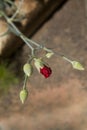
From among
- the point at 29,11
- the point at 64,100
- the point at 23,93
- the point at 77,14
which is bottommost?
the point at 64,100

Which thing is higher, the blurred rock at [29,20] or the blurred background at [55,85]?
the blurred rock at [29,20]

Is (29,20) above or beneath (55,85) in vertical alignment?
above

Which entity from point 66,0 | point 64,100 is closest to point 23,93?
point 64,100

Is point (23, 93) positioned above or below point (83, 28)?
above

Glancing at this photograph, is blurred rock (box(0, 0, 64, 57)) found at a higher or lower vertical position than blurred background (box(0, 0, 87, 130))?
higher

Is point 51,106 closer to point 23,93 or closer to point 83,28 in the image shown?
point 83,28

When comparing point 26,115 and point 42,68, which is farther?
point 26,115

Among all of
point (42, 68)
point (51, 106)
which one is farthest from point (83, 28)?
point (42, 68)
